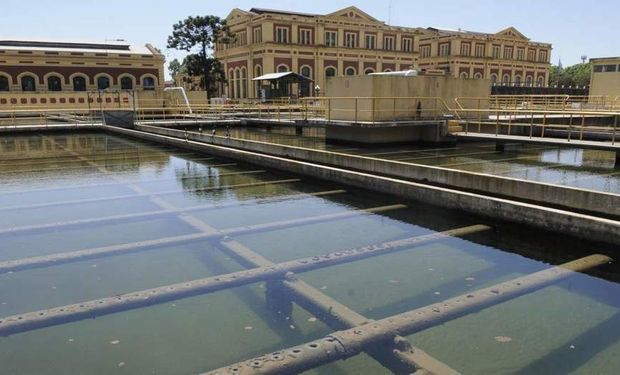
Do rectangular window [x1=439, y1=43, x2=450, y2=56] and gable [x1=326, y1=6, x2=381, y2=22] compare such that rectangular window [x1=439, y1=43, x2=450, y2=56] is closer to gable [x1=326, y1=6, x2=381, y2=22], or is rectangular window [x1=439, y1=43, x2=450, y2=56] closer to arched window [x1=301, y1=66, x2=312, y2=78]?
gable [x1=326, y1=6, x2=381, y2=22]

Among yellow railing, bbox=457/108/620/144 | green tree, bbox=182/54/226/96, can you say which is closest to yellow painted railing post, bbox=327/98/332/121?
yellow railing, bbox=457/108/620/144

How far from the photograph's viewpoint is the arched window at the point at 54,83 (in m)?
54.5

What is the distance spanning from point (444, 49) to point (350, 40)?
56.6 ft

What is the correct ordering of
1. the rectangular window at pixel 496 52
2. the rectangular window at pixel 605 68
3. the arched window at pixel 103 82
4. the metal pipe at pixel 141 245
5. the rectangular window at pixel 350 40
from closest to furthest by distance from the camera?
the metal pipe at pixel 141 245
the rectangular window at pixel 605 68
the arched window at pixel 103 82
the rectangular window at pixel 350 40
the rectangular window at pixel 496 52

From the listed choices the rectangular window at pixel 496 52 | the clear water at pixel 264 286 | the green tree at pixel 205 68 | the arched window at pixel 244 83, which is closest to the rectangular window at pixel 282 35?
the arched window at pixel 244 83

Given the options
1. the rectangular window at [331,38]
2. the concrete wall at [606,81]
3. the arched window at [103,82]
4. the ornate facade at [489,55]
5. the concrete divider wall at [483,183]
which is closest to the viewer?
the concrete divider wall at [483,183]

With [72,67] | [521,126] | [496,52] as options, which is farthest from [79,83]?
[496,52]

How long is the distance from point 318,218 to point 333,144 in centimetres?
1174

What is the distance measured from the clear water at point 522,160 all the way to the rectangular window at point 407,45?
1981 inches

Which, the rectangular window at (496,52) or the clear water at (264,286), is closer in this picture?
the clear water at (264,286)

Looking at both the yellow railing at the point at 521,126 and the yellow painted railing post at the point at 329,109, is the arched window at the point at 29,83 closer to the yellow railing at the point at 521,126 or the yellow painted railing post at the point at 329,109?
the yellow painted railing post at the point at 329,109

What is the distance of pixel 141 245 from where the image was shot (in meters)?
7.44

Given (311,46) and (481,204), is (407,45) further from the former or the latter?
(481,204)

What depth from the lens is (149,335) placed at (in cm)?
483
